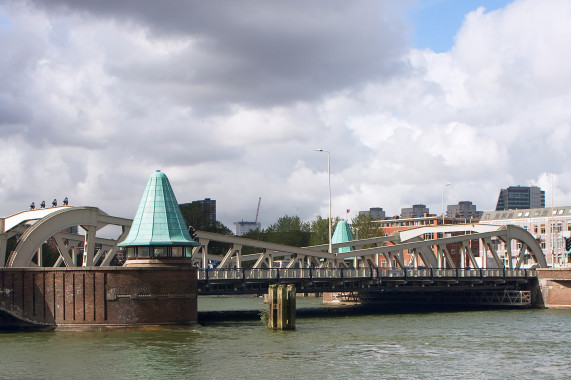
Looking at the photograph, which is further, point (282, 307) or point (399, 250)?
point (399, 250)

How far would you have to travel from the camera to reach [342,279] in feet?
264

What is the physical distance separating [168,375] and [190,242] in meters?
19.9

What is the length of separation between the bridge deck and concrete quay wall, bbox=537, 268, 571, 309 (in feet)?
6.00

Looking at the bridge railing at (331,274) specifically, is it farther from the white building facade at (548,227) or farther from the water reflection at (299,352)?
the white building facade at (548,227)

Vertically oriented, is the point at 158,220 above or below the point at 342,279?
above

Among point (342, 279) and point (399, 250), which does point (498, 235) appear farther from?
point (342, 279)

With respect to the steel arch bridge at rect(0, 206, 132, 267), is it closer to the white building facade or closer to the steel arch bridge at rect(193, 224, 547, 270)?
the steel arch bridge at rect(193, 224, 547, 270)

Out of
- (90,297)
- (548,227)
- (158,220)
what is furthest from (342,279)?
(548,227)

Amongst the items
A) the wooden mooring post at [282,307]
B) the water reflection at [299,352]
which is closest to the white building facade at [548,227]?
the water reflection at [299,352]

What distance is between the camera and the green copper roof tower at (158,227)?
6134 centimetres

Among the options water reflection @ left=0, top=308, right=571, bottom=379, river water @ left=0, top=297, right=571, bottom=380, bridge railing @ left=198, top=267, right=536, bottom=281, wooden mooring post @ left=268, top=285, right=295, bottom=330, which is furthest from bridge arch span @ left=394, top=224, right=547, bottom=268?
wooden mooring post @ left=268, top=285, right=295, bottom=330

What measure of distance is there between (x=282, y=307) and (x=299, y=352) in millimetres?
12422

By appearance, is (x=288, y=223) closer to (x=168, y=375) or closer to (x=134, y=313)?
(x=134, y=313)

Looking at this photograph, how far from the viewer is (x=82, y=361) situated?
4681 cm
